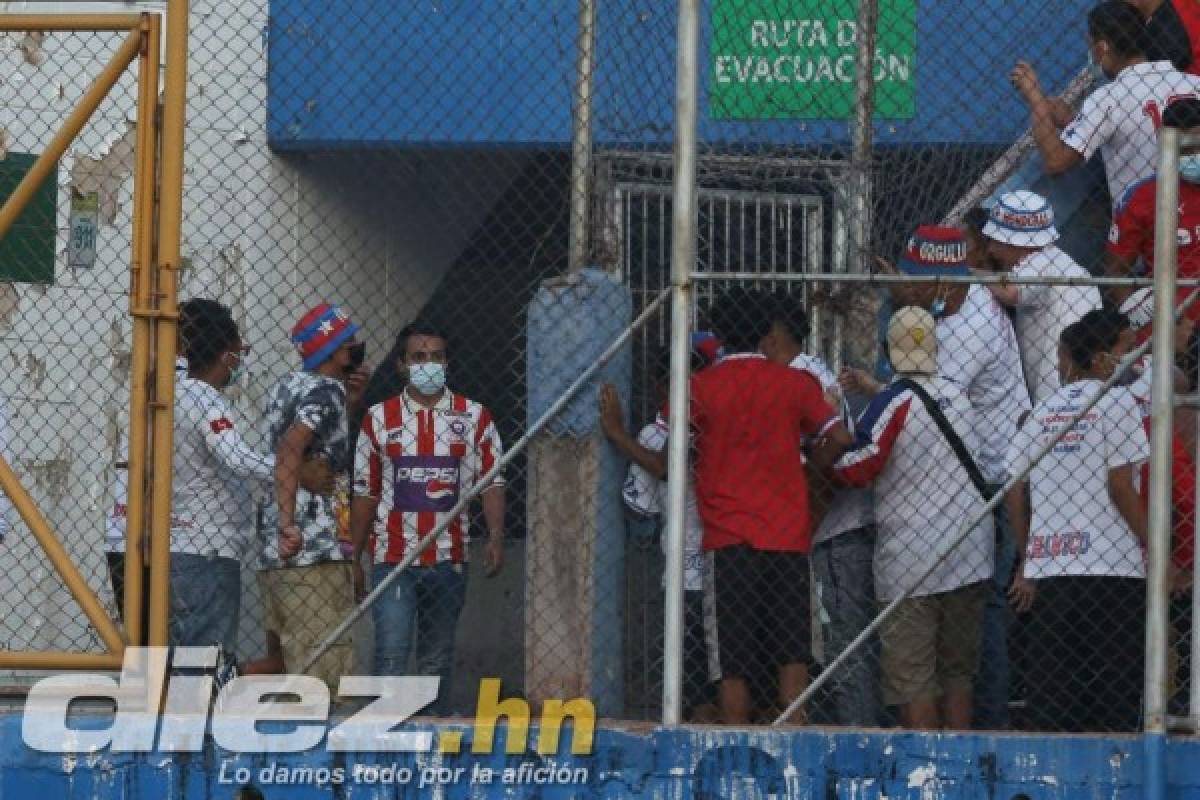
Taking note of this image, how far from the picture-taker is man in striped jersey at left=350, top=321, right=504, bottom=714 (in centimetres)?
894

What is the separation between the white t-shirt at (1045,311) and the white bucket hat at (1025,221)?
2.4 inches

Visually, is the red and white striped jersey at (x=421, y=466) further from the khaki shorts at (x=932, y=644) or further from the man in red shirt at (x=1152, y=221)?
the man in red shirt at (x=1152, y=221)

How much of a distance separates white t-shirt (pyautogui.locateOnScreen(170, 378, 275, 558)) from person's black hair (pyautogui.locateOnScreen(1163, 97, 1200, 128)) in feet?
11.9

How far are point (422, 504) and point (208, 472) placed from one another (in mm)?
830

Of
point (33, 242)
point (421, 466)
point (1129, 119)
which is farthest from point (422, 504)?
point (1129, 119)

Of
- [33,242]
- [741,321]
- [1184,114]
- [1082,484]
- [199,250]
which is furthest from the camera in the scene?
[199,250]

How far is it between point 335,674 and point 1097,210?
12.5 feet

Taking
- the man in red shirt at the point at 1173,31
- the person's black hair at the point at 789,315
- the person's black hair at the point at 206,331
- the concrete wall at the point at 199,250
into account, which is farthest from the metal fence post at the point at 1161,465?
the concrete wall at the point at 199,250

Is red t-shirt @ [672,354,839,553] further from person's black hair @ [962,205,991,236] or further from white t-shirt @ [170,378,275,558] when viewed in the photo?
white t-shirt @ [170,378,275,558]

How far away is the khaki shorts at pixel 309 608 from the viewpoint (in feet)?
28.6

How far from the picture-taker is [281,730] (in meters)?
7.96

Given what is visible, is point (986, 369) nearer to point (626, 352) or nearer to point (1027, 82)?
point (1027, 82)

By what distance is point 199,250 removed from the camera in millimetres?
10117

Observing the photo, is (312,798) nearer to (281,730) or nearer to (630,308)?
(281,730)
